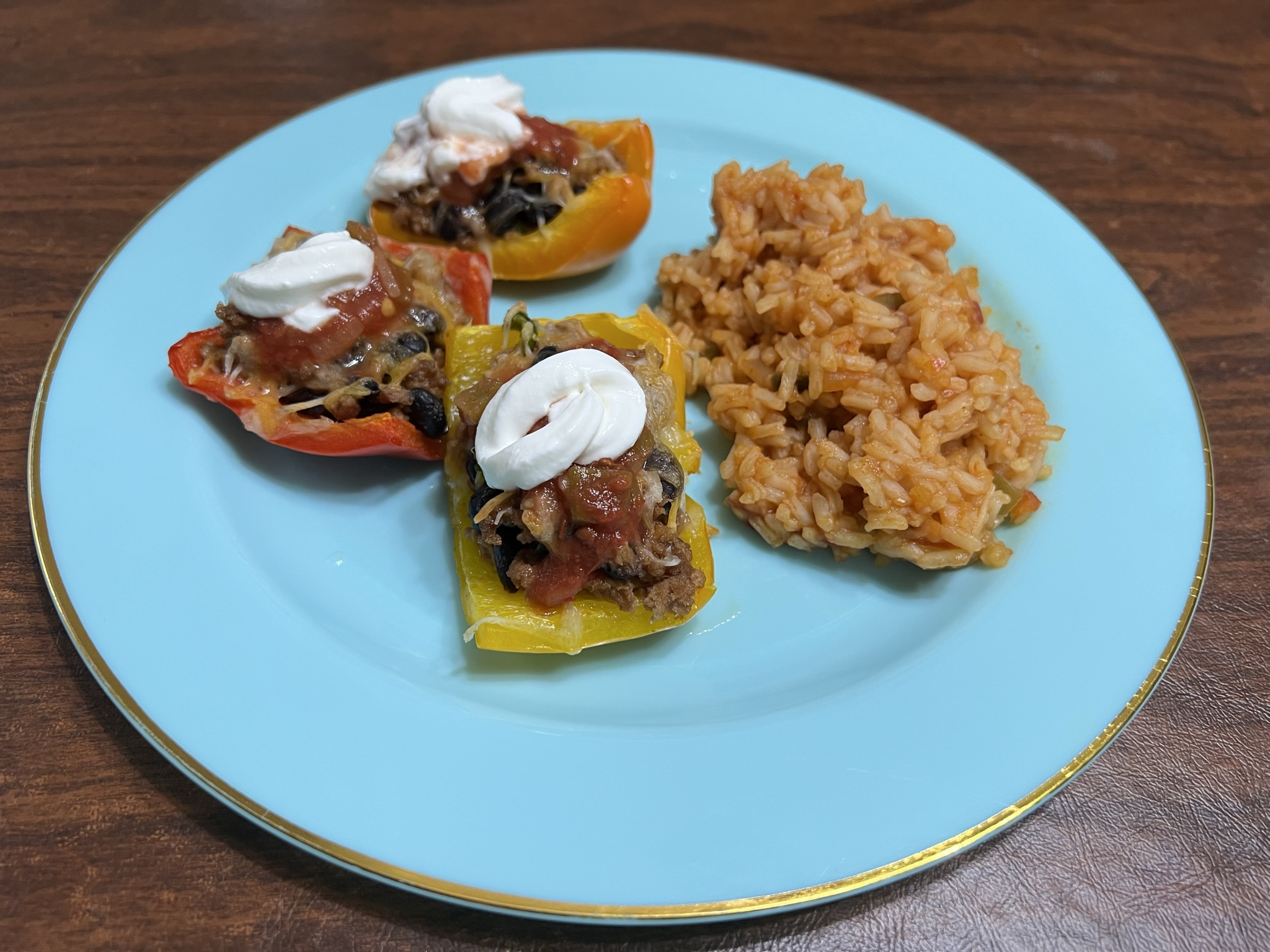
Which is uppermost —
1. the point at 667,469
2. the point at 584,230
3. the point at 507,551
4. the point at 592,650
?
the point at 584,230

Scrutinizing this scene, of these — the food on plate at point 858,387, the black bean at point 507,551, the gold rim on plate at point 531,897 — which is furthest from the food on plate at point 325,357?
the food on plate at point 858,387

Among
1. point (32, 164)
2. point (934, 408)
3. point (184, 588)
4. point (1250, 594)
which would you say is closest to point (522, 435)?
point (184, 588)

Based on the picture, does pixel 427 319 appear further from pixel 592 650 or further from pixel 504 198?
pixel 592 650

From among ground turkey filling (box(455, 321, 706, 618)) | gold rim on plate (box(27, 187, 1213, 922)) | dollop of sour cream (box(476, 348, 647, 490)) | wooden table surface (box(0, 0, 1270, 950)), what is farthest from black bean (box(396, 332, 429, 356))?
gold rim on plate (box(27, 187, 1213, 922))

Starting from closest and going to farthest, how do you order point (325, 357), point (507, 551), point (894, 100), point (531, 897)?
1. point (531, 897)
2. point (507, 551)
3. point (325, 357)
4. point (894, 100)

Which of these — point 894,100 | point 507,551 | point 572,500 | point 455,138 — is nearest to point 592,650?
point 507,551

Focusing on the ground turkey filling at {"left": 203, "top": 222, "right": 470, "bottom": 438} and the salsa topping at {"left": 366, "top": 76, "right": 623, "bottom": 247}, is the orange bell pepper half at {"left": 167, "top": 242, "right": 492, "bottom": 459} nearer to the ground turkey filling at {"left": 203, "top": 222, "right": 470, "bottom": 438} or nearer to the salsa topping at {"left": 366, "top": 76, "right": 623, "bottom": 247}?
the ground turkey filling at {"left": 203, "top": 222, "right": 470, "bottom": 438}

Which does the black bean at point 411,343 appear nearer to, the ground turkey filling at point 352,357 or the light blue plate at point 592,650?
the ground turkey filling at point 352,357

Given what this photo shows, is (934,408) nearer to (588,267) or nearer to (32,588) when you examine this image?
(588,267)
